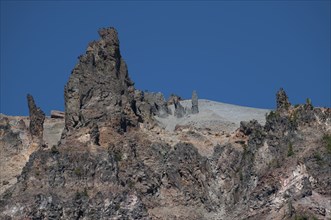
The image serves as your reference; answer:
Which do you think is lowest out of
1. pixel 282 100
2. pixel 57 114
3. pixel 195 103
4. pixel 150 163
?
pixel 150 163

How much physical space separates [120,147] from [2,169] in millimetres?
16413

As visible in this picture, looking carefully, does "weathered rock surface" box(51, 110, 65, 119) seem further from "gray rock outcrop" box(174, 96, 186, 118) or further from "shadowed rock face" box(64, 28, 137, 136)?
"shadowed rock face" box(64, 28, 137, 136)

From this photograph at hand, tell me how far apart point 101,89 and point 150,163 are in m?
10.8

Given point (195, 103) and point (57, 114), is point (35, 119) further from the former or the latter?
point (195, 103)

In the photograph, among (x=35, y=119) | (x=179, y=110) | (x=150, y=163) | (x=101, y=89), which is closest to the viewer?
(x=150, y=163)

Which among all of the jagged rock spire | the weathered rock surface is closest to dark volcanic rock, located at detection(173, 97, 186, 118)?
the weathered rock surface

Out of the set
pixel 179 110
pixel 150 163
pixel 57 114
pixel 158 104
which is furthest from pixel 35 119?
pixel 57 114

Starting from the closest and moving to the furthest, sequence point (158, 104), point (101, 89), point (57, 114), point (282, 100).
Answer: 1. point (282, 100)
2. point (101, 89)
3. point (158, 104)
4. point (57, 114)

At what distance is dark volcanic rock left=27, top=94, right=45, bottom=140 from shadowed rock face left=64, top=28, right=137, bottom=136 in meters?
6.96

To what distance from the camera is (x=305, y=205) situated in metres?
134

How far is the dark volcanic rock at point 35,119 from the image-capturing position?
16038cm

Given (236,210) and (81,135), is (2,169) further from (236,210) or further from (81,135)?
(236,210)

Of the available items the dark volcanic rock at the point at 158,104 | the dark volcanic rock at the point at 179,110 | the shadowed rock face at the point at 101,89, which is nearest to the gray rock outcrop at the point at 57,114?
the dark volcanic rock at the point at 158,104

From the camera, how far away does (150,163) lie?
14612 cm
